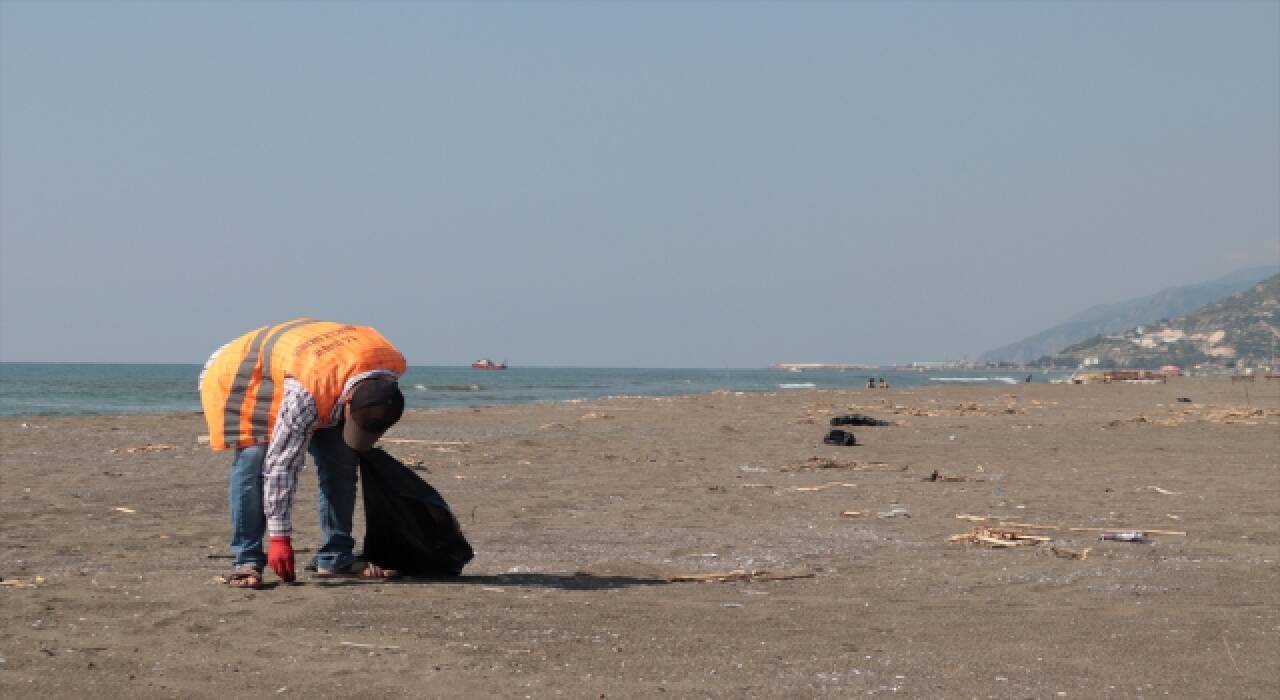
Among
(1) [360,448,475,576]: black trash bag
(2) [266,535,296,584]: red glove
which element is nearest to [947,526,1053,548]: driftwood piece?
(1) [360,448,475,576]: black trash bag

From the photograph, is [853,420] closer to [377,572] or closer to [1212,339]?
[377,572]

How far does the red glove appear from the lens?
6.45m

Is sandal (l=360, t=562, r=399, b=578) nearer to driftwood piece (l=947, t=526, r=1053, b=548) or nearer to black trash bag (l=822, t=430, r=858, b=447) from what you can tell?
driftwood piece (l=947, t=526, r=1053, b=548)

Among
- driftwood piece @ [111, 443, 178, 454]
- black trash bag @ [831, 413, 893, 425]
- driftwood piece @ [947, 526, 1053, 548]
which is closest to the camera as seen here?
driftwood piece @ [947, 526, 1053, 548]

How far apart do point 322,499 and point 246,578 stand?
2.37ft

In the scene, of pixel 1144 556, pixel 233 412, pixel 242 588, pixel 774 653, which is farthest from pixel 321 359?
pixel 1144 556

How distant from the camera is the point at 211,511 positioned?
34.1ft

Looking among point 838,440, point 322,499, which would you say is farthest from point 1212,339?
point 322,499

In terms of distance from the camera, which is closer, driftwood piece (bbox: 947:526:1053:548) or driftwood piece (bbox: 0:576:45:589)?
driftwood piece (bbox: 0:576:45:589)

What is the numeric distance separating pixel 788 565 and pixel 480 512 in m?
3.55

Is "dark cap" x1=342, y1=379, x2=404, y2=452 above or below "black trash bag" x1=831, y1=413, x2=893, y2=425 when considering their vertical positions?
above

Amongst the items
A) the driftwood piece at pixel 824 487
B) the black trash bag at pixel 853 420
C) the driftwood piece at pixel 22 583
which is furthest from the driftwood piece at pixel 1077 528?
the black trash bag at pixel 853 420

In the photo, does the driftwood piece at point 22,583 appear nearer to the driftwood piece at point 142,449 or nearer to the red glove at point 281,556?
the red glove at point 281,556

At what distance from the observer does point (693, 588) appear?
677cm
